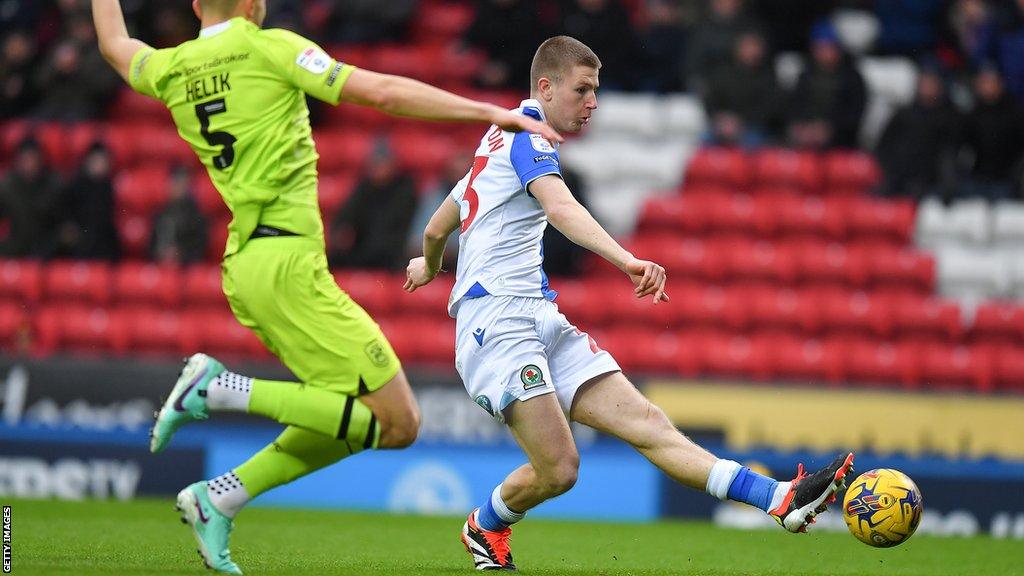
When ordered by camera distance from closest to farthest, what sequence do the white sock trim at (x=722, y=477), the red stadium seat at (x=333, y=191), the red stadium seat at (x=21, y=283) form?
the white sock trim at (x=722, y=477) < the red stadium seat at (x=21, y=283) < the red stadium seat at (x=333, y=191)

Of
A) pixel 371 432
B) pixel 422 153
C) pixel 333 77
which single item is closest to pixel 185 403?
pixel 371 432

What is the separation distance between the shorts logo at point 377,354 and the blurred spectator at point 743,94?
10658mm

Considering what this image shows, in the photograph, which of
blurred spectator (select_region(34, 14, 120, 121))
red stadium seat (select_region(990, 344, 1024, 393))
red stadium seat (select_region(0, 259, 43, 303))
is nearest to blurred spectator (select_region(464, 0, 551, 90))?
blurred spectator (select_region(34, 14, 120, 121))

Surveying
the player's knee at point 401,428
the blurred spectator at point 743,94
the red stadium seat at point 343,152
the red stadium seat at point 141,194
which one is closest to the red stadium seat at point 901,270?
the blurred spectator at point 743,94

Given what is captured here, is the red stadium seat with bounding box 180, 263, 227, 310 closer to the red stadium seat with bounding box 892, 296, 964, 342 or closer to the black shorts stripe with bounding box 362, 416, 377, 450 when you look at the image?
the red stadium seat with bounding box 892, 296, 964, 342

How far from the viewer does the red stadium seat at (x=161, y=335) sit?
44.3ft

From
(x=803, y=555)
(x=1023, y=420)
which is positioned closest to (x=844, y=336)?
(x=1023, y=420)

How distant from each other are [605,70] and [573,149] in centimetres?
105

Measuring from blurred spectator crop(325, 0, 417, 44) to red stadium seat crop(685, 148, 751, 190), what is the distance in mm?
3937

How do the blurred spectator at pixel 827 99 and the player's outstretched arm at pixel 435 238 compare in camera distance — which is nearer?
the player's outstretched arm at pixel 435 238

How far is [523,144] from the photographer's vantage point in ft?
21.4

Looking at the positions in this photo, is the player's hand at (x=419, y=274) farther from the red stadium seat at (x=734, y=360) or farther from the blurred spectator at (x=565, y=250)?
the red stadium seat at (x=734, y=360)

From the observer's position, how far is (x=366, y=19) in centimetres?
1670

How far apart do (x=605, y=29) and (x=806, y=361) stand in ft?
14.9
